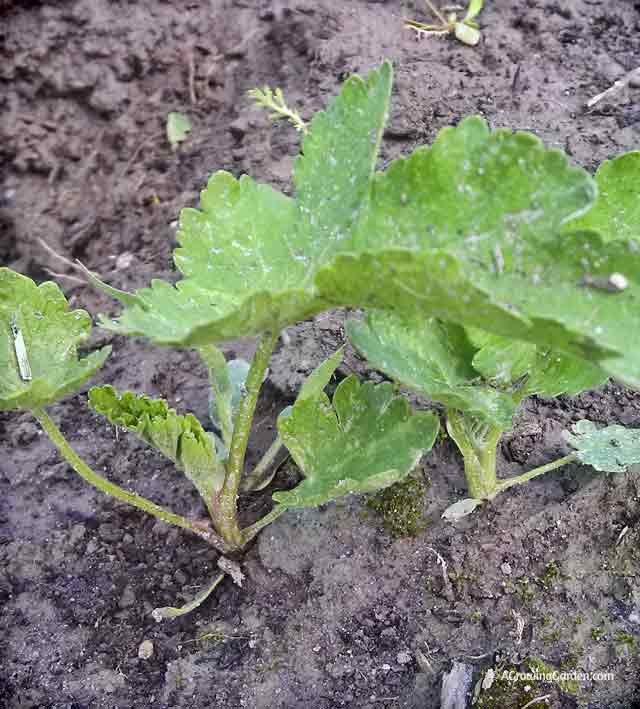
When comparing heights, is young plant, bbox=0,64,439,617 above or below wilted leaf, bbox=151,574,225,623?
above

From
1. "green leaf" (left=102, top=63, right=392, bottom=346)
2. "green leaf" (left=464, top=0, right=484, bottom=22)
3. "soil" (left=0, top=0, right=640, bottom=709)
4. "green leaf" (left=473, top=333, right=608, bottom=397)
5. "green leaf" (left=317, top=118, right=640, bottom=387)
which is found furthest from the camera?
"green leaf" (left=464, top=0, right=484, bottom=22)

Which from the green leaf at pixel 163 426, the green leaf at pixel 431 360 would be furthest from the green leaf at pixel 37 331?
the green leaf at pixel 431 360

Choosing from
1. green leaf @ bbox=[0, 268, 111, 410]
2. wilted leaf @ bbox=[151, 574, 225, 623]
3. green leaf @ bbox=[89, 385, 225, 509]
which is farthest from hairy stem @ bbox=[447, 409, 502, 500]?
green leaf @ bbox=[0, 268, 111, 410]

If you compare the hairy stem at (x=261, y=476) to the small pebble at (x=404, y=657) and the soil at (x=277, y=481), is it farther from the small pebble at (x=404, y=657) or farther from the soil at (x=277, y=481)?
the small pebble at (x=404, y=657)

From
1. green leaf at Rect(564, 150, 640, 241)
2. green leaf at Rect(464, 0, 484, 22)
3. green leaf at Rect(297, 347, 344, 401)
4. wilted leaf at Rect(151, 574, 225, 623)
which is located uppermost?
green leaf at Rect(564, 150, 640, 241)

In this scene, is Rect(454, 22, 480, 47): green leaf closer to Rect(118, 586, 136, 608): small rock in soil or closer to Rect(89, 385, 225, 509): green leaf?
Rect(89, 385, 225, 509): green leaf

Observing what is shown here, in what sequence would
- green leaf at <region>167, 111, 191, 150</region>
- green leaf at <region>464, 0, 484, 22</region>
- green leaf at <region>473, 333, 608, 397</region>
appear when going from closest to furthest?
green leaf at <region>473, 333, 608, 397</region> → green leaf at <region>464, 0, 484, 22</region> → green leaf at <region>167, 111, 191, 150</region>

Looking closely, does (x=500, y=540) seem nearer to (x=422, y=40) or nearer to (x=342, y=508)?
(x=342, y=508)
